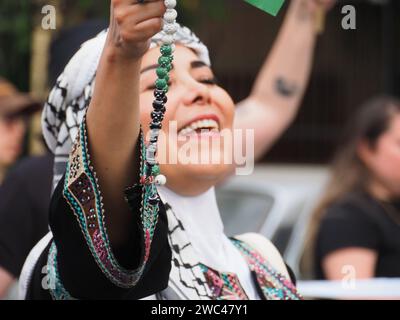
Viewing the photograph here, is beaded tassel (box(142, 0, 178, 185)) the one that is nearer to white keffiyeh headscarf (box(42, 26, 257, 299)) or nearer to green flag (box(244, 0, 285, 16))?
green flag (box(244, 0, 285, 16))

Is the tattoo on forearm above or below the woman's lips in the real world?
above

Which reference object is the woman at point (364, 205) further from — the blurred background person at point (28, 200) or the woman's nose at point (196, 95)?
the woman's nose at point (196, 95)

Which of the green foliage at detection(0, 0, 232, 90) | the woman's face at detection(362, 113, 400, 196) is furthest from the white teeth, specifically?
the green foliage at detection(0, 0, 232, 90)

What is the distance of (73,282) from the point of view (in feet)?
4.94

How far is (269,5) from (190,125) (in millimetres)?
397

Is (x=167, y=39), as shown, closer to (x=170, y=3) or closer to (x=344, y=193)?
(x=170, y=3)

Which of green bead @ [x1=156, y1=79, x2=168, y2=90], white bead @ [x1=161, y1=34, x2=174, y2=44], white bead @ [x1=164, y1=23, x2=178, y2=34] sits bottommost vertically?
green bead @ [x1=156, y1=79, x2=168, y2=90]

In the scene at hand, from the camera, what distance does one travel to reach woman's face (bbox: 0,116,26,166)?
12.3 feet

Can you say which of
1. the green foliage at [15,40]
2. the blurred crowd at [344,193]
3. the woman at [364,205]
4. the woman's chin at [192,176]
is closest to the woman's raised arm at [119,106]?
the woman's chin at [192,176]

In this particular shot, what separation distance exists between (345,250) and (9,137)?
4.98 ft

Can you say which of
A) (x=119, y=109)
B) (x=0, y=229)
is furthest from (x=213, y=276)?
(x=0, y=229)

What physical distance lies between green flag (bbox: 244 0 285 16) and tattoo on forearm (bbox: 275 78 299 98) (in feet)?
3.75

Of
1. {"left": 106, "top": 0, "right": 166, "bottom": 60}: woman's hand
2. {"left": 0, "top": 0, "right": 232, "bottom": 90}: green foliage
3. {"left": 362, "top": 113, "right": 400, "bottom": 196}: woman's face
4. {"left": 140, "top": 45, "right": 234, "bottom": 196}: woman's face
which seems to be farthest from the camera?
{"left": 0, "top": 0, "right": 232, "bottom": 90}: green foliage
